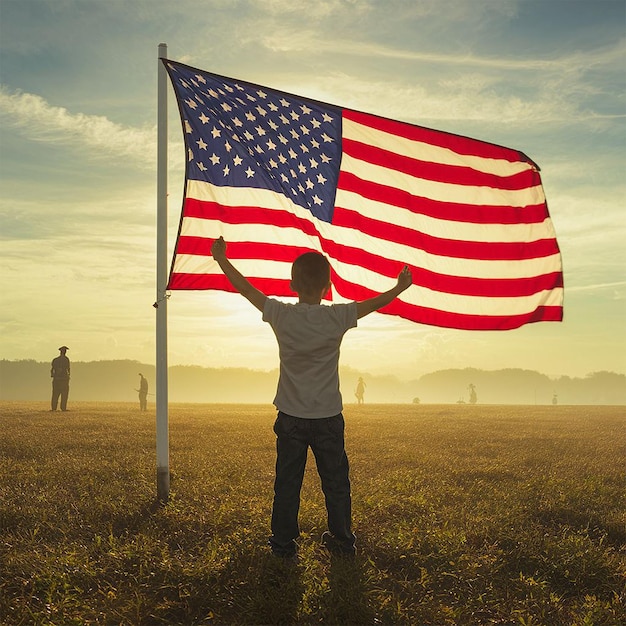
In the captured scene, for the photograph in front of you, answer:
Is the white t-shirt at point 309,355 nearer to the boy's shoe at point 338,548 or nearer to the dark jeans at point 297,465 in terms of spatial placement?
the dark jeans at point 297,465

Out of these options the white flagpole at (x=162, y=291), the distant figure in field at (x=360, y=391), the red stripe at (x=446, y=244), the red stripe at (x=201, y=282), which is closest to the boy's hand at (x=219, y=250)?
the red stripe at (x=201, y=282)

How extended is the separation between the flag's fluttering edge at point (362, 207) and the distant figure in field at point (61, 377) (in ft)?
61.3

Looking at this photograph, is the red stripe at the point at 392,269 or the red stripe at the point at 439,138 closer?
the red stripe at the point at 392,269

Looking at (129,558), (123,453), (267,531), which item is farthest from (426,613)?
(123,453)

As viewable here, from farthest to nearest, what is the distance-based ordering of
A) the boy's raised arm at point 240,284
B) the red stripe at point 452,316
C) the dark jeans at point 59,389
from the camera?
the dark jeans at point 59,389
the red stripe at point 452,316
the boy's raised arm at point 240,284

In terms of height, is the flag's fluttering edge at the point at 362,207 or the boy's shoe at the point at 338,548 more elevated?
the flag's fluttering edge at the point at 362,207

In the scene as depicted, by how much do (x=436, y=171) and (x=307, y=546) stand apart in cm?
488

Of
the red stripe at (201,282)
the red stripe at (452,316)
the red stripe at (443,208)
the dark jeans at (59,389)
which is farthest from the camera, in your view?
the dark jeans at (59,389)

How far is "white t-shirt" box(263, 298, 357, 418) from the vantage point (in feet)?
17.9

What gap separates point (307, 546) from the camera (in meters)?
5.93

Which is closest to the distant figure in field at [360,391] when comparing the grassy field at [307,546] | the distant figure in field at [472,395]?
the distant figure in field at [472,395]

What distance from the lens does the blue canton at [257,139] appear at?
729 centimetres

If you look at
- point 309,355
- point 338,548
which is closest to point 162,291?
point 309,355

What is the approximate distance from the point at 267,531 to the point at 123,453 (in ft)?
19.4
